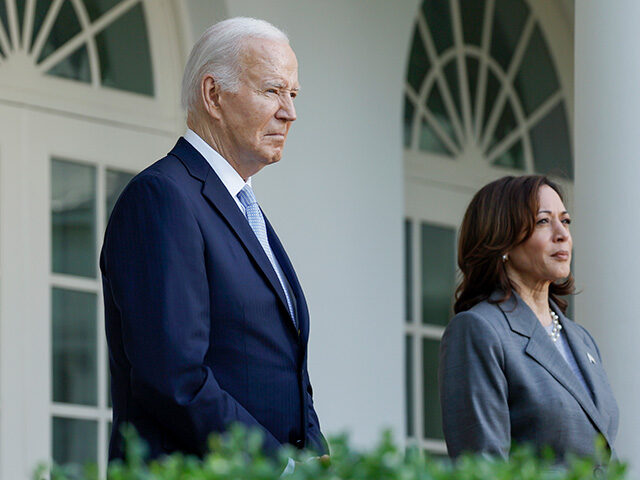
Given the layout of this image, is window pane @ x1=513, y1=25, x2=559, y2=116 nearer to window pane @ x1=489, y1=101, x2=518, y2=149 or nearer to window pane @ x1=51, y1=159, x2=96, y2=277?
window pane @ x1=489, y1=101, x2=518, y2=149

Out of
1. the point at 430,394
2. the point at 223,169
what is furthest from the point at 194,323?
the point at 430,394

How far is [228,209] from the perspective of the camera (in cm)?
309

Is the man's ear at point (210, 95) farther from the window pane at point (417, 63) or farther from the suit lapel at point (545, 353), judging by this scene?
the window pane at point (417, 63)

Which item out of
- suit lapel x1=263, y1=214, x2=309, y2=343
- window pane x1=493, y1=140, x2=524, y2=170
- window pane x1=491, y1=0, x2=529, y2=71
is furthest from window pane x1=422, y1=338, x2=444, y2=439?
suit lapel x1=263, y1=214, x2=309, y2=343

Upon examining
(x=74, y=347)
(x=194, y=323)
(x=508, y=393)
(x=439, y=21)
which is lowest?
(x=74, y=347)

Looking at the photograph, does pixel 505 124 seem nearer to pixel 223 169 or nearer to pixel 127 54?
pixel 127 54

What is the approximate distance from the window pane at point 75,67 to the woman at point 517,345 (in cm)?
271

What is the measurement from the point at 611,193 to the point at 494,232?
3.90 ft

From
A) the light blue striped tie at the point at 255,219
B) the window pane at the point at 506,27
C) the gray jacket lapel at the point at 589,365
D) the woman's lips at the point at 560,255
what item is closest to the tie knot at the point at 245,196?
the light blue striped tie at the point at 255,219

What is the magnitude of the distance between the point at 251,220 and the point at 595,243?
1862 mm

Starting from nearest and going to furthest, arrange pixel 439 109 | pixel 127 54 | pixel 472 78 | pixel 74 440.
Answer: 1. pixel 74 440
2. pixel 127 54
3. pixel 439 109
4. pixel 472 78

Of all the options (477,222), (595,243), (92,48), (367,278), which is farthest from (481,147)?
(477,222)

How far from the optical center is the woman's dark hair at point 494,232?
146 inches

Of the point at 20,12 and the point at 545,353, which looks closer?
the point at 545,353
